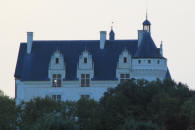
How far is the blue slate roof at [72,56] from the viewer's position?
115125 mm

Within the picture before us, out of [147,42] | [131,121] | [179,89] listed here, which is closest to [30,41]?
[147,42]

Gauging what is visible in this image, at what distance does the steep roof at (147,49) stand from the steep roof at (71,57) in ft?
5.48

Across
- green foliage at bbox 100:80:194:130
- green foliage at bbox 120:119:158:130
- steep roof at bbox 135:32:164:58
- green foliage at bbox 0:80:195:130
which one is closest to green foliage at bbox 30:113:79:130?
green foliage at bbox 0:80:195:130

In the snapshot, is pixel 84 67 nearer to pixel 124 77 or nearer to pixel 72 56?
pixel 72 56

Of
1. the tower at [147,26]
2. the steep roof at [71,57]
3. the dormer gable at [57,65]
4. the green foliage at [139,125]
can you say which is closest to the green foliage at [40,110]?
the green foliage at [139,125]

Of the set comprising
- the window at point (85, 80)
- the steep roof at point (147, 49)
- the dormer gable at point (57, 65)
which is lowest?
the window at point (85, 80)

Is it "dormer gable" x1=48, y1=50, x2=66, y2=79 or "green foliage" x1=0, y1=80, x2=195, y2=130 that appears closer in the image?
"green foliage" x1=0, y1=80, x2=195, y2=130

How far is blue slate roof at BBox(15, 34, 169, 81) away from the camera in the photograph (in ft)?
378

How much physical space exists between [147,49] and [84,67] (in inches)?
239

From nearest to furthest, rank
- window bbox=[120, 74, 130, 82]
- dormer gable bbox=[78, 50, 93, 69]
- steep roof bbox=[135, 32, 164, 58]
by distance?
steep roof bbox=[135, 32, 164, 58]
window bbox=[120, 74, 130, 82]
dormer gable bbox=[78, 50, 93, 69]

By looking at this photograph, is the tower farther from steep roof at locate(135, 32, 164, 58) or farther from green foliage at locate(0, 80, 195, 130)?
green foliage at locate(0, 80, 195, 130)

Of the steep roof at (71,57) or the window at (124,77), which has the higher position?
the steep roof at (71,57)

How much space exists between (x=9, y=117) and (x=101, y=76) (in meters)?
15.1

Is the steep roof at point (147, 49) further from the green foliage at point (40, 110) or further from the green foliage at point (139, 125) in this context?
the green foliage at point (139, 125)
